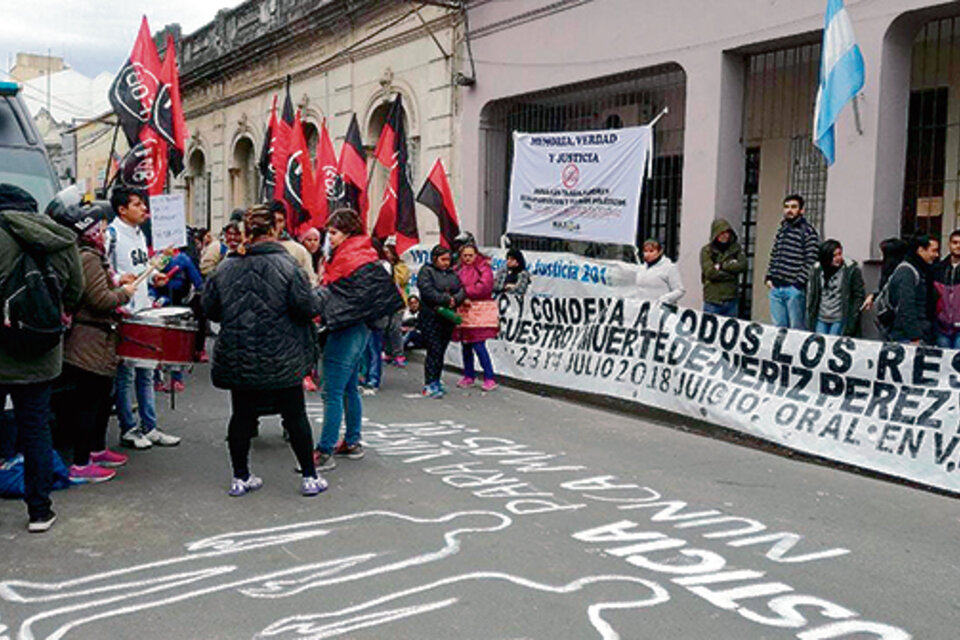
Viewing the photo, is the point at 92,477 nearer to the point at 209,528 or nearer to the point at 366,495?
the point at 209,528

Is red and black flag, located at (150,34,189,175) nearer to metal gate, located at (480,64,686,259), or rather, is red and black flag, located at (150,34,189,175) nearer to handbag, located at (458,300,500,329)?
handbag, located at (458,300,500,329)

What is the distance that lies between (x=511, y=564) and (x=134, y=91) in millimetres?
8369

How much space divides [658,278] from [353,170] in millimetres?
4737

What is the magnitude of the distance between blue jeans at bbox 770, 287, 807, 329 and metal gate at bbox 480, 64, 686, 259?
8.97 ft

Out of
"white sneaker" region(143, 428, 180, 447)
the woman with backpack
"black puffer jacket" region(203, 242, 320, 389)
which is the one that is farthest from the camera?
the woman with backpack

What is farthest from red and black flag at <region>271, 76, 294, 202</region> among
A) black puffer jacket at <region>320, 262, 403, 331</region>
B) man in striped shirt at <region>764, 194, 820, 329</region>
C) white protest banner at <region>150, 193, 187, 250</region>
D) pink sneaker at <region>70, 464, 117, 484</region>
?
pink sneaker at <region>70, 464, 117, 484</region>

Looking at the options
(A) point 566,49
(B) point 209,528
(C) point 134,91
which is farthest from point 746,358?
(C) point 134,91

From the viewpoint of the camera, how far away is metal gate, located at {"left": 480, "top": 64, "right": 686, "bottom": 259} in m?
12.6

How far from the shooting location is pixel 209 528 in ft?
16.7

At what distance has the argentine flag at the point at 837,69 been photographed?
28.3 ft

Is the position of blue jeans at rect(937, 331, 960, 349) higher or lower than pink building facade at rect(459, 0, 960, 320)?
lower

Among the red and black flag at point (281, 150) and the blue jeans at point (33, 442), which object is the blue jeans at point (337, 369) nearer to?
the blue jeans at point (33, 442)

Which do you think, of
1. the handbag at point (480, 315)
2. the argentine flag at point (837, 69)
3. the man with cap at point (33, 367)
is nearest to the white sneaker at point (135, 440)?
the man with cap at point (33, 367)

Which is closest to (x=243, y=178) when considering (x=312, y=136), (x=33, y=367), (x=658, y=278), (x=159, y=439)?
(x=312, y=136)
